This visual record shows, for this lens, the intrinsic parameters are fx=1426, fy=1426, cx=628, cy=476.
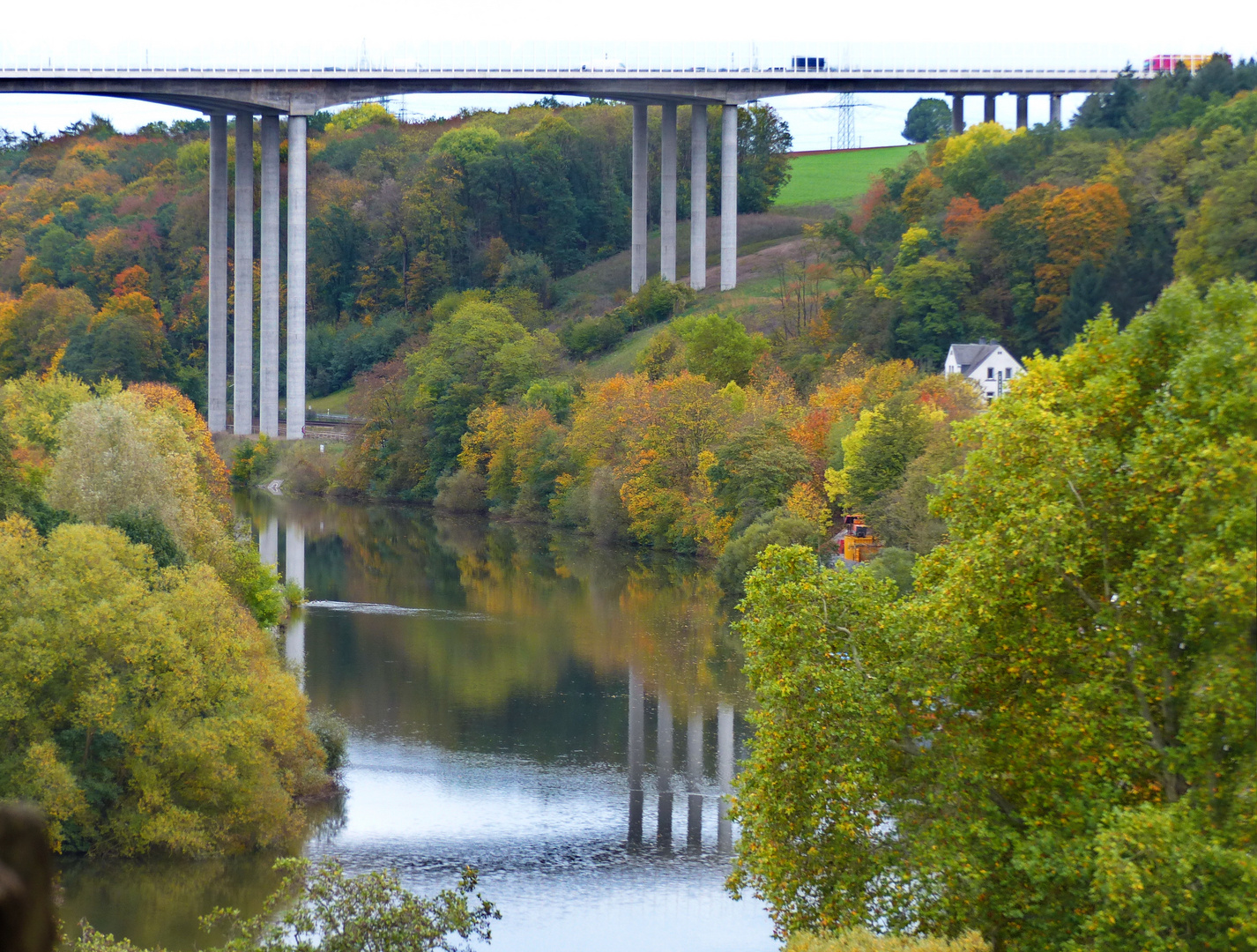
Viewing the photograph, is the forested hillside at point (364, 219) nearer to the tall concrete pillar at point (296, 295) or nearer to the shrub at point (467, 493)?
the tall concrete pillar at point (296, 295)

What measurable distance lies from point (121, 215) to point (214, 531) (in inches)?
2495

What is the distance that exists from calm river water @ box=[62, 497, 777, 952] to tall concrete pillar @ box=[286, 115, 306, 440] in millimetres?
23212

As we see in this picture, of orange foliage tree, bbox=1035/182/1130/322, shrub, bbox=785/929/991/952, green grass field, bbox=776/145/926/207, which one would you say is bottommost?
shrub, bbox=785/929/991/952

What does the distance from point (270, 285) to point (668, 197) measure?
69.3 ft

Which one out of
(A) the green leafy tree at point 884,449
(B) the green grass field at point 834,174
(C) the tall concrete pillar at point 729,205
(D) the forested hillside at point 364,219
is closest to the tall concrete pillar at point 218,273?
(D) the forested hillside at point 364,219

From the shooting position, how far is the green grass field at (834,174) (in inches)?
3839

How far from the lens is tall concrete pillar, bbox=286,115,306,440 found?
6862 cm

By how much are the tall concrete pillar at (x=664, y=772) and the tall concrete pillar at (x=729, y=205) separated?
45.0m

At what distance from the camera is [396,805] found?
2277 cm

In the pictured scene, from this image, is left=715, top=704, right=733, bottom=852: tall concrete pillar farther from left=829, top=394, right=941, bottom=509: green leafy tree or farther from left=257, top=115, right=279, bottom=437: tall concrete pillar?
left=257, top=115, right=279, bottom=437: tall concrete pillar

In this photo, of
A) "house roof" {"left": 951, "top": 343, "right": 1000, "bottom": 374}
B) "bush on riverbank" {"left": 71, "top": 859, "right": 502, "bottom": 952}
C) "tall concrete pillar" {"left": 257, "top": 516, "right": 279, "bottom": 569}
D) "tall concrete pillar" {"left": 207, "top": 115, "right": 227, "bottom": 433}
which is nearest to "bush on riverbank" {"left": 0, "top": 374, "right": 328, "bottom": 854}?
"bush on riverbank" {"left": 71, "top": 859, "right": 502, "bottom": 952}

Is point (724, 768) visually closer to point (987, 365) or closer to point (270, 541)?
point (270, 541)

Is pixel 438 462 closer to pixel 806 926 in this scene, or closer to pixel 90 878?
pixel 90 878

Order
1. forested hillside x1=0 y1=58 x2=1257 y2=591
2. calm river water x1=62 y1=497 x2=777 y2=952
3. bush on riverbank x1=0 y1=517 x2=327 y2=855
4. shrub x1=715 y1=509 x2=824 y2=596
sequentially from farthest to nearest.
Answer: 1. forested hillside x1=0 y1=58 x2=1257 y2=591
2. shrub x1=715 y1=509 x2=824 y2=596
3. bush on riverbank x1=0 y1=517 x2=327 y2=855
4. calm river water x1=62 y1=497 x2=777 y2=952
